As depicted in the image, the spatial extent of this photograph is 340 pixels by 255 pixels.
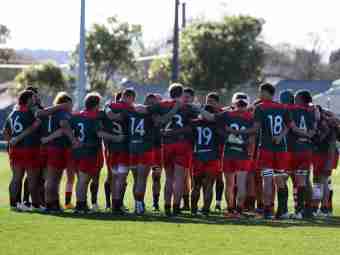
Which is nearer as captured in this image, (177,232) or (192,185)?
(177,232)

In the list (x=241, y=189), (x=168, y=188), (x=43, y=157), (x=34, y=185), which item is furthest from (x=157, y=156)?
(x=34, y=185)

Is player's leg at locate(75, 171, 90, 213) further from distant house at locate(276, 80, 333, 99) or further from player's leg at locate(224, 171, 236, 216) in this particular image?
distant house at locate(276, 80, 333, 99)

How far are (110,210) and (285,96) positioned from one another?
3621mm

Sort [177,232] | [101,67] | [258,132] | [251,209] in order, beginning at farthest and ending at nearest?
[101,67] < [251,209] < [258,132] < [177,232]

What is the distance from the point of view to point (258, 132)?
677 inches

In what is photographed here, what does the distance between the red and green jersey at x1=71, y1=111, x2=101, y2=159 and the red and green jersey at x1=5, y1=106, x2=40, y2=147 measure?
734 millimetres

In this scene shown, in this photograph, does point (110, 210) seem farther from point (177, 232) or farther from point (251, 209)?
point (177, 232)

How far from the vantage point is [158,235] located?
1436 cm

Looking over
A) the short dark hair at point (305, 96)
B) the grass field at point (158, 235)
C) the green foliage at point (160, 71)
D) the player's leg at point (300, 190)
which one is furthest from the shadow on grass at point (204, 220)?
the green foliage at point (160, 71)

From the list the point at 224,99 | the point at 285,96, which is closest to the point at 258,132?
the point at 285,96

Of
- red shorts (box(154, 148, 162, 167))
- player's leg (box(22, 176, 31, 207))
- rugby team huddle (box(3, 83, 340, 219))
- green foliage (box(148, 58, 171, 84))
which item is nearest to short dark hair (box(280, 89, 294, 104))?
rugby team huddle (box(3, 83, 340, 219))

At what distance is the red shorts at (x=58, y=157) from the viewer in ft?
58.2

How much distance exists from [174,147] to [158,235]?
3190 millimetres

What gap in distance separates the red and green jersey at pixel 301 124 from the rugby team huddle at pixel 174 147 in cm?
2
